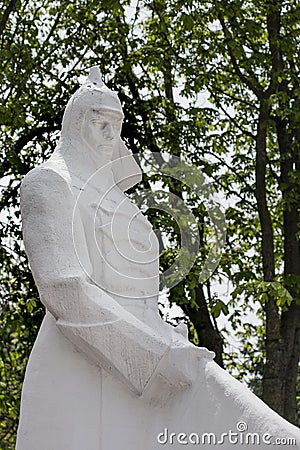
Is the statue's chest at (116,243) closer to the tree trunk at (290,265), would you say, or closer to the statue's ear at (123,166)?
the statue's ear at (123,166)

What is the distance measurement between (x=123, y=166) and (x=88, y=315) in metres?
0.93

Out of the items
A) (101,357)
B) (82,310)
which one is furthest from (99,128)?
(101,357)

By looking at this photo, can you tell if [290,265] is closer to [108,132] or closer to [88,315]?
[108,132]

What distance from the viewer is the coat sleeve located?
4172mm

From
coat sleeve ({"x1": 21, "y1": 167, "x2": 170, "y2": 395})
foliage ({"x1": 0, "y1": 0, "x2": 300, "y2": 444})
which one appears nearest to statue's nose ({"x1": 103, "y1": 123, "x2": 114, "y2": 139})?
coat sleeve ({"x1": 21, "y1": 167, "x2": 170, "y2": 395})

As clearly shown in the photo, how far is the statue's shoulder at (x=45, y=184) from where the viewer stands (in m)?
4.32

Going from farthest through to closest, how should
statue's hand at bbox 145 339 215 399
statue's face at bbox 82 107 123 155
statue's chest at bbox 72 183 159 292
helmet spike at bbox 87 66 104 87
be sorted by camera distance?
1. helmet spike at bbox 87 66 104 87
2. statue's face at bbox 82 107 123 155
3. statue's chest at bbox 72 183 159 292
4. statue's hand at bbox 145 339 215 399

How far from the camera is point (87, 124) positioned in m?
4.70

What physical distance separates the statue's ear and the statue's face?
4.1 inches

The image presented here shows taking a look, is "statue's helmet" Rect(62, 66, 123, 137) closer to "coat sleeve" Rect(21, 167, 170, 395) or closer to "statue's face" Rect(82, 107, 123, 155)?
Result: "statue's face" Rect(82, 107, 123, 155)

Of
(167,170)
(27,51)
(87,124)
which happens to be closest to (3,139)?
(27,51)

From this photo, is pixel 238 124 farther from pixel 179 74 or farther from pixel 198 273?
pixel 198 273

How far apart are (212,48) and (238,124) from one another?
56.4 inches

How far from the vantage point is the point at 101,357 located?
421 centimetres
